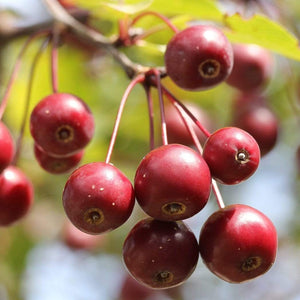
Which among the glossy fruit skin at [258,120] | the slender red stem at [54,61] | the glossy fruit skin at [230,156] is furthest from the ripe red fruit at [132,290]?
the glossy fruit skin at [230,156]

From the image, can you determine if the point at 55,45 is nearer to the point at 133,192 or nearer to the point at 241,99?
the point at 133,192

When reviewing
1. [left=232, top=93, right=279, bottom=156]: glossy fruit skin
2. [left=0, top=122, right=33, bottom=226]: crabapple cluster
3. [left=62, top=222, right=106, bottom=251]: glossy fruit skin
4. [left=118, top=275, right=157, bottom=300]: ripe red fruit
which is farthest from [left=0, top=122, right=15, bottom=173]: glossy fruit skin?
[left=62, top=222, right=106, bottom=251]: glossy fruit skin

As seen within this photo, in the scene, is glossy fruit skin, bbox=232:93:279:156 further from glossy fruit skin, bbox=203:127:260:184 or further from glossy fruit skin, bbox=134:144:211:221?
glossy fruit skin, bbox=134:144:211:221

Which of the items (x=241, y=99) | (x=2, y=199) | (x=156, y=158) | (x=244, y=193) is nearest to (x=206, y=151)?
(x=156, y=158)

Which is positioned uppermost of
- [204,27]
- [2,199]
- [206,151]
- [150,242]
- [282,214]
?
[204,27]

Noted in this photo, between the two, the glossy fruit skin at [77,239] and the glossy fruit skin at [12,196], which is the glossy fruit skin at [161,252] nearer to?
the glossy fruit skin at [12,196]

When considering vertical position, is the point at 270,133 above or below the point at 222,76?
below

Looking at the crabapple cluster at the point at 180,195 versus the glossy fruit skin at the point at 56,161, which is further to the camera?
the glossy fruit skin at the point at 56,161
